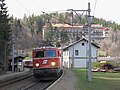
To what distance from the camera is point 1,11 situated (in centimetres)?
6606

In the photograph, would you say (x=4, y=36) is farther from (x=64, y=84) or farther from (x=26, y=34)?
(x=64, y=84)

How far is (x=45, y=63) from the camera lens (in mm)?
31562

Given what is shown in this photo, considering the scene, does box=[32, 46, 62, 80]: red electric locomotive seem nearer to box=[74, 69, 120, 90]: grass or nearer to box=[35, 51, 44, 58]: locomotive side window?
box=[35, 51, 44, 58]: locomotive side window

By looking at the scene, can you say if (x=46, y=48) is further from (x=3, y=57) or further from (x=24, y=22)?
(x=24, y=22)

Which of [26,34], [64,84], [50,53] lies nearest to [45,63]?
[50,53]

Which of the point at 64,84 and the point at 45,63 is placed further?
the point at 45,63

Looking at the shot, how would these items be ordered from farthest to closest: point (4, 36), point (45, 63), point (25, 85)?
point (4, 36), point (45, 63), point (25, 85)

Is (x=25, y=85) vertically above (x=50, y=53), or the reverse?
(x=50, y=53)

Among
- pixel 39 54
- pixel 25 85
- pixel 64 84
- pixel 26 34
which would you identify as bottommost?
pixel 25 85

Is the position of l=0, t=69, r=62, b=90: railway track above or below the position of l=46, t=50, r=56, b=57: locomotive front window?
below

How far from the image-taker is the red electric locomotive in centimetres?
3127

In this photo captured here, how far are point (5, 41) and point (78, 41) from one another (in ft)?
112

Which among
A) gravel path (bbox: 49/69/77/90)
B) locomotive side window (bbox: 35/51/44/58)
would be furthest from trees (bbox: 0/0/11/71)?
gravel path (bbox: 49/69/77/90)

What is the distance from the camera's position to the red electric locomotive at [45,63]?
31.3 meters
